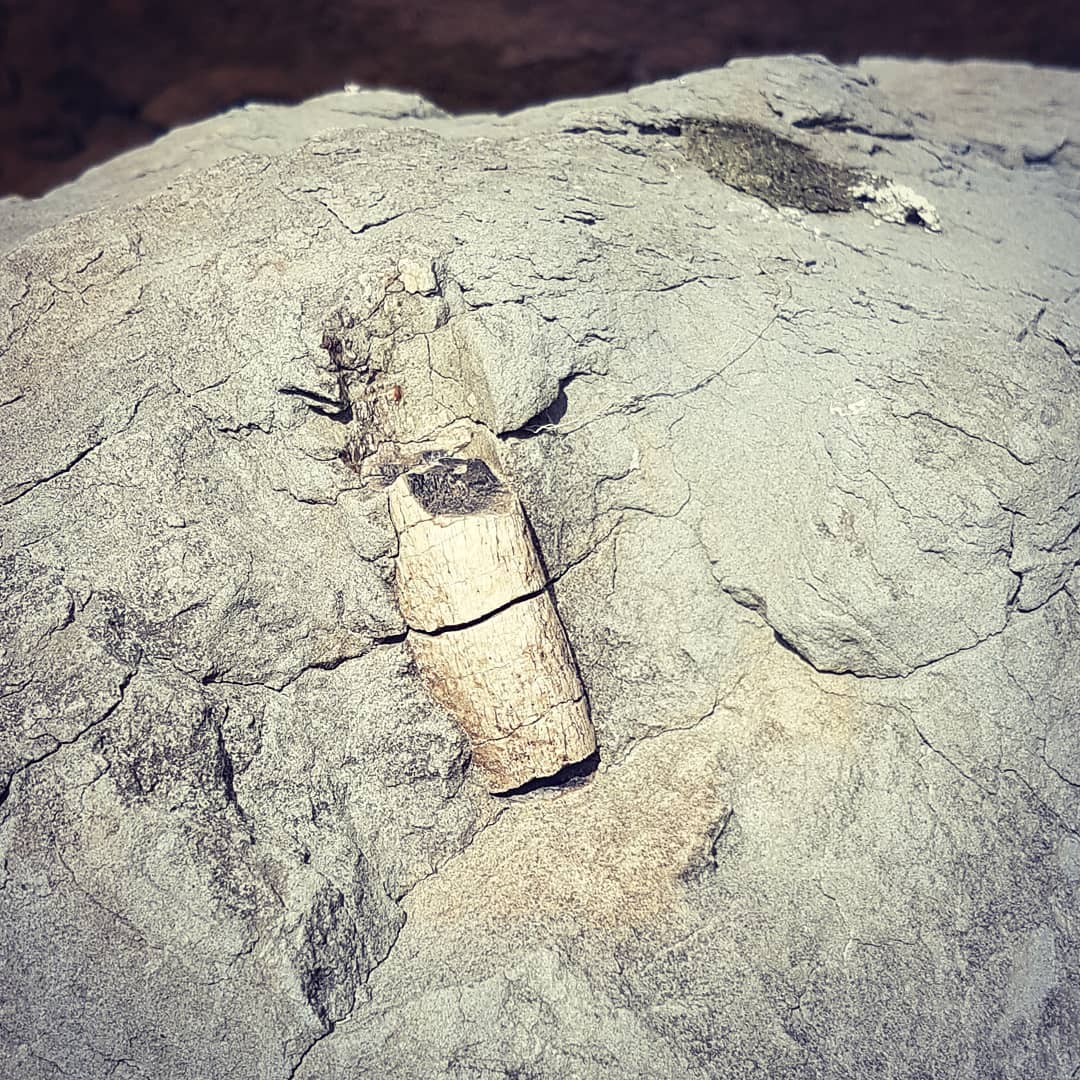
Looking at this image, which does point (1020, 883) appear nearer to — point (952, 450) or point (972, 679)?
point (972, 679)

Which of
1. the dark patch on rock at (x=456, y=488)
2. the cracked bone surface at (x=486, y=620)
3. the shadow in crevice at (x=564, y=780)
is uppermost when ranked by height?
the dark patch on rock at (x=456, y=488)

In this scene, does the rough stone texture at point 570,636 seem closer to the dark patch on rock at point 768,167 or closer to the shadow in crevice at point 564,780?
the shadow in crevice at point 564,780

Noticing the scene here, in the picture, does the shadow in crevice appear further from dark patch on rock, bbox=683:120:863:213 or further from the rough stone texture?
dark patch on rock, bbox=683:120:863:213

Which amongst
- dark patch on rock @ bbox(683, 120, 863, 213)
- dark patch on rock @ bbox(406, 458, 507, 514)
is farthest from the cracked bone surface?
dark patch on rock @ bbox(683, 120, 863, 213)

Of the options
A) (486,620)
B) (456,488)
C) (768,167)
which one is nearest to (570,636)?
(486,620)

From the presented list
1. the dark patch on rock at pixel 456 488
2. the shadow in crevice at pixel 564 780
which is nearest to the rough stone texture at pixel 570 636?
the shadow in crevice at pixel 564 780
